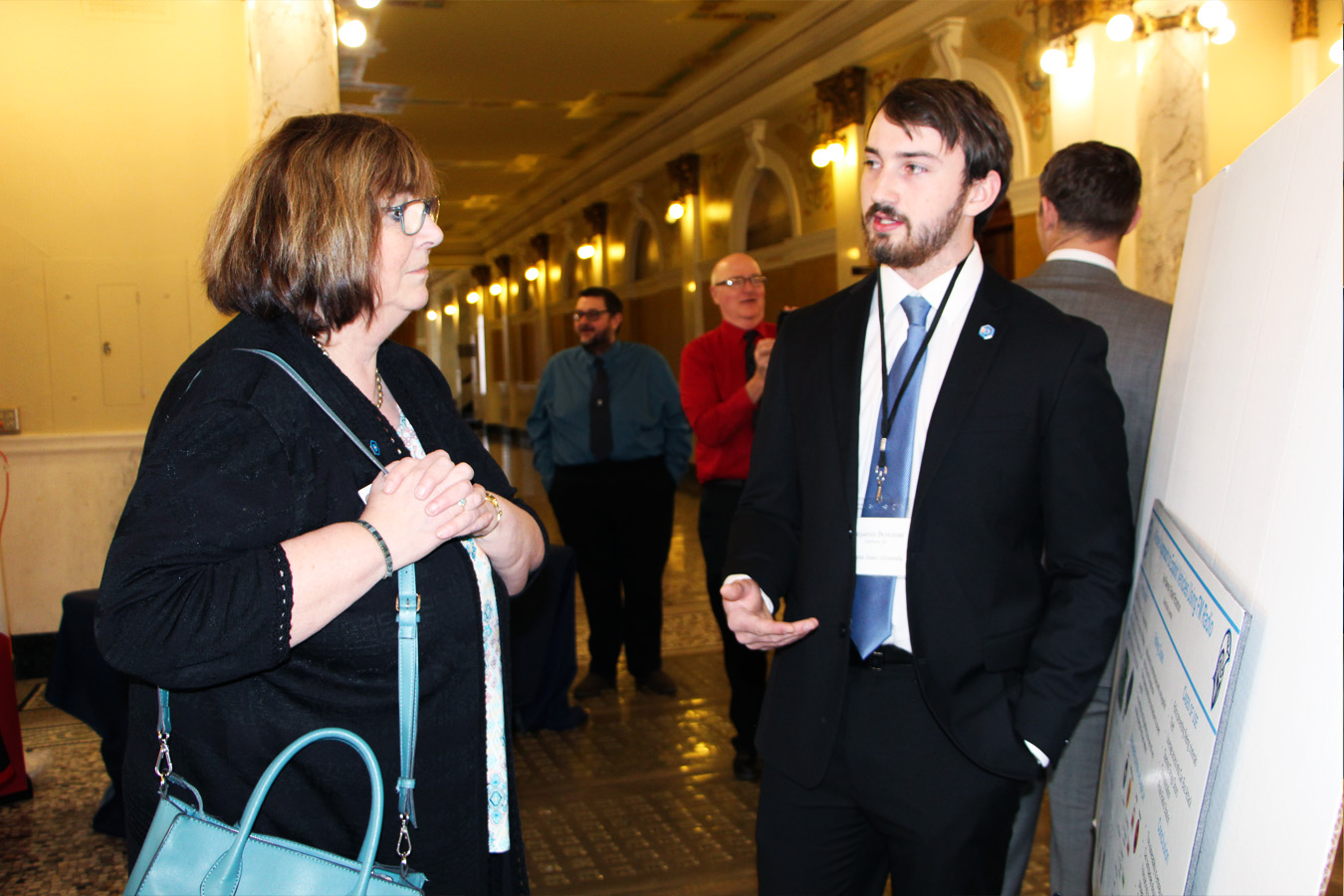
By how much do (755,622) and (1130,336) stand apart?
116 centimetres

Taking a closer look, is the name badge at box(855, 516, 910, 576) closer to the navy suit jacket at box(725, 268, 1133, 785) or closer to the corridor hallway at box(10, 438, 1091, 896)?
the navy suit jacket at box(725, 268, 1133, 785)

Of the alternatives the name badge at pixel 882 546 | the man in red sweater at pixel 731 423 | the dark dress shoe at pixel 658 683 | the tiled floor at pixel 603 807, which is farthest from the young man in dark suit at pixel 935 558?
the dark dress shoe at pixel 658 683

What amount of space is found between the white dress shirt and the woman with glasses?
2.06ft

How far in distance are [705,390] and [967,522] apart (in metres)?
2.29

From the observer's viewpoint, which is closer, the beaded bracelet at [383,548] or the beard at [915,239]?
the beaded bracelet at [383,548]

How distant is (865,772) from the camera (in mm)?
1540

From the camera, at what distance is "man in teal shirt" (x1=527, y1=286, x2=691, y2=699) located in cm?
439

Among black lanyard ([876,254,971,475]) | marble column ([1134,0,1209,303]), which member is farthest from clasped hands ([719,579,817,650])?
marble column ([1134,0,1209,303])

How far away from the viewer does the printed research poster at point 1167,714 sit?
872 millimetres

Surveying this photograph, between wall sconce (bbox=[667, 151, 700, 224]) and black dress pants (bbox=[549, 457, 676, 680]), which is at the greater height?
wall sconce (bbox=[667, 151, 700, 224])

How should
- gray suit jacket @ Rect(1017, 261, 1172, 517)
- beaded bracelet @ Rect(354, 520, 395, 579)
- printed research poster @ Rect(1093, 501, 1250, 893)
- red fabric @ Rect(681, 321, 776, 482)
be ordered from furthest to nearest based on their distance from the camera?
red fabric @ Rect(681, 321, 776, 482)
gray suit jacket @ Rect(1017, 261, 1172, 517)
beaded bracelet @ Rect(354, 520, 395, 579)
printed research poster @ Rect(1093, 501, 1250, 893)

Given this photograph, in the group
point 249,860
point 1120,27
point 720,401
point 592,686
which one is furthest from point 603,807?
point 1120,27

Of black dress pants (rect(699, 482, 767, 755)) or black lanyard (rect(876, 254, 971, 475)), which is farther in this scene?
black dress pants (rect(699, 482, 767, 755))

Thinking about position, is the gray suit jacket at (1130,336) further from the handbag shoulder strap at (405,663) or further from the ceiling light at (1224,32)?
the ceiling light at (1224,32)
